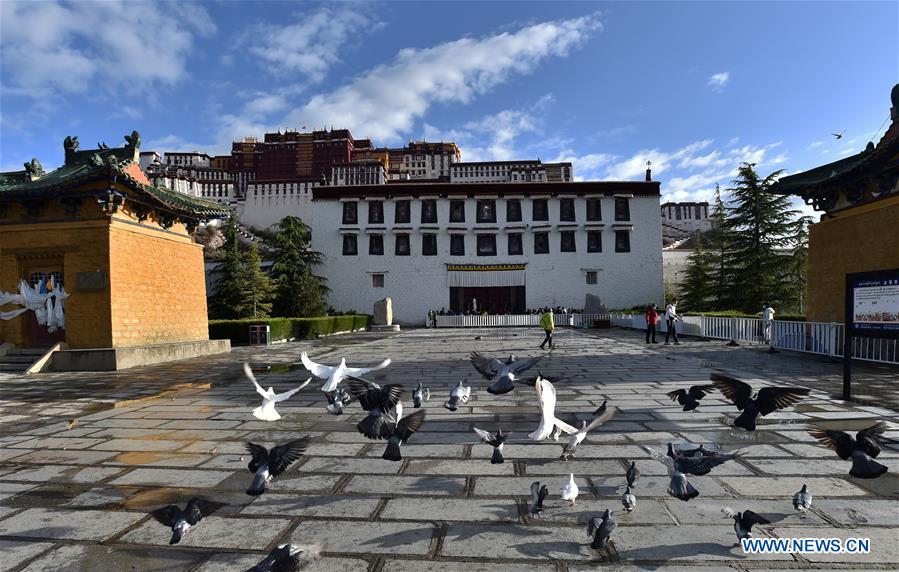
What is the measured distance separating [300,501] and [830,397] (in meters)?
8.09

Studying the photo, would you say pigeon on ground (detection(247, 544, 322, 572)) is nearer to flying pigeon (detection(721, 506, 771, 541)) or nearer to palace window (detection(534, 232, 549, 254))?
flying pigeon (detection(721, 506, 771, 541))

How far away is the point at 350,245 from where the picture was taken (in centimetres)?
3534

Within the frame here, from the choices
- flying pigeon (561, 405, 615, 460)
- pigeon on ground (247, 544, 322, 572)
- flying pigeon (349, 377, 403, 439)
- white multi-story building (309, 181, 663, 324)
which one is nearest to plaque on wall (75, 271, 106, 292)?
flying pigeon (349, 377, 403, 439)

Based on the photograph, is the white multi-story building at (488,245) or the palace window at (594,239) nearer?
the white multi-story building at (488,245)

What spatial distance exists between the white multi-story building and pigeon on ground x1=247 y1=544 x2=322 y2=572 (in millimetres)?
31860

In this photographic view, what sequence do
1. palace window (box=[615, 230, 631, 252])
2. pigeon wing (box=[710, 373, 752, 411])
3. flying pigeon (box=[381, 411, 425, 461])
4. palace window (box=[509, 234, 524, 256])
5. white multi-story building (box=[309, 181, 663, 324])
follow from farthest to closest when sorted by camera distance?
palace window (box=[509, 234, 524, 256]) < palace window (box=[615, 230, 631, 252]) < white multi-story building (box=[309, 181, 663, 324]) < pigeon wing (box=[710, 373, 752, 411]) < flying pigeon (box=[381, 411, 425, 461])

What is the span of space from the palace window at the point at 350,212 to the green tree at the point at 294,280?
3.74 m

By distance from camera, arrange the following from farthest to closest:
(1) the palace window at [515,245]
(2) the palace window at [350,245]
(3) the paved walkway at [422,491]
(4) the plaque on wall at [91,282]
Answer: (2) the palace window at [350,245] < (1) the palace window at [515,245] < (4) the plaque on wall at [91,282] < (3) the paved walkway at [422,491]

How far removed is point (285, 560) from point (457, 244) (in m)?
33.0

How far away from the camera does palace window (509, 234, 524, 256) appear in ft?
115

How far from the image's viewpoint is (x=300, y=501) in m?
3.65

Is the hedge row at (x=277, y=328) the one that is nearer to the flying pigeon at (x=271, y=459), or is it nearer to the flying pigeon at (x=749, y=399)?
the flying pigeon at (x=271, y=459)

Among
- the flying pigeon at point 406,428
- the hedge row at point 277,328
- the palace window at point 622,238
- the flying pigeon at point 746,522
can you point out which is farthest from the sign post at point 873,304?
the palace window at point 622,238

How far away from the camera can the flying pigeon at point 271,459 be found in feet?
11.5
